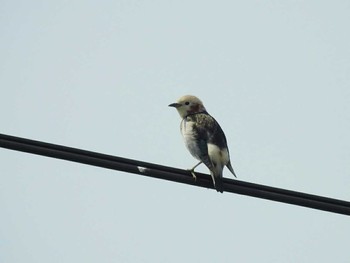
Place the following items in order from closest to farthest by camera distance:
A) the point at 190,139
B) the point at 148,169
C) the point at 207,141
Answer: the point at 148,169 → the point at 207,141 → the point at 190,139

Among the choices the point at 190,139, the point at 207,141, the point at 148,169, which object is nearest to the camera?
the point at 148,169

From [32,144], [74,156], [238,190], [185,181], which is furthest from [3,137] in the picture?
[238,190]

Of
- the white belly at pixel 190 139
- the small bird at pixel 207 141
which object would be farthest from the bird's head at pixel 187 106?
the white belly at pixel 190 139

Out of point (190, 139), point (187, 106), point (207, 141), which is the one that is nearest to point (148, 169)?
point (207, 141)

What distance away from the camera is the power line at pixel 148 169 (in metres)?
5.89

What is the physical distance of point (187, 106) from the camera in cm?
1061

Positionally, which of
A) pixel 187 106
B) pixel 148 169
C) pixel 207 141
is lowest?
pixel 148 169

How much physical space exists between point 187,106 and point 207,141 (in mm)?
1604

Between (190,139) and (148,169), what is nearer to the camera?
(148,169)

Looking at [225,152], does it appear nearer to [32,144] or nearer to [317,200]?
[317,200]

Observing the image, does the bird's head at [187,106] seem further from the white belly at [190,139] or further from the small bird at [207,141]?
the white belly at [190,139]

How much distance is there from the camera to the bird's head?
10.6 meters

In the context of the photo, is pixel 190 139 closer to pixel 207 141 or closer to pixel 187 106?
pixel 207 141

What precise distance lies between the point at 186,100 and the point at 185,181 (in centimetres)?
437
